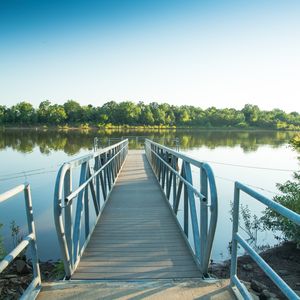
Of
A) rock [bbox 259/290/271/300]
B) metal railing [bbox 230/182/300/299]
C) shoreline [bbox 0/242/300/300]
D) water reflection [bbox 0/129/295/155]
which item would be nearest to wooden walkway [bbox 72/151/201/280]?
metal railing [bbox 230/182/300/299]

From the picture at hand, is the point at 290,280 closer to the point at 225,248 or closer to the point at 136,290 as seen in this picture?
the point at 225,248

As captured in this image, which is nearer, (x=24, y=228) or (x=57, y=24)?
(x=24, y=228)

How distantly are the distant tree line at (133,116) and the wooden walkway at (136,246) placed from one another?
97.8 metres

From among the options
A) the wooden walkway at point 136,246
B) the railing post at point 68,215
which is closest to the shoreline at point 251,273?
the wooden walkway at point 136,246

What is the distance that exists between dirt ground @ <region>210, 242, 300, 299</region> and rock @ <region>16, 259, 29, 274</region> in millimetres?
3870

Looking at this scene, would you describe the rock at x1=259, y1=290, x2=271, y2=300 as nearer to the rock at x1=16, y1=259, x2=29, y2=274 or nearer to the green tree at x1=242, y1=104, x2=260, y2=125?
the rock at x1=16, y1=259, x2=29, y2=274

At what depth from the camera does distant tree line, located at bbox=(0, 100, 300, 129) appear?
97938 millimetres

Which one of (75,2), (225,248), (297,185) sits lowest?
(225,248)

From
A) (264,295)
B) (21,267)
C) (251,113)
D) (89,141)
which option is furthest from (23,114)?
(264,295)

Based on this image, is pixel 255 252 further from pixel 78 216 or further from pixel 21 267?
pixel 21 267

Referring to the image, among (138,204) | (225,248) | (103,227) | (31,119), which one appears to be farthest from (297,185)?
(31,119)

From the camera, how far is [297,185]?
8281mm

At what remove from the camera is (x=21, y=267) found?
6277 mm

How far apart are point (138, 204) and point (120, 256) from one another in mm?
2638
